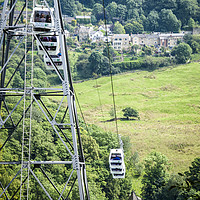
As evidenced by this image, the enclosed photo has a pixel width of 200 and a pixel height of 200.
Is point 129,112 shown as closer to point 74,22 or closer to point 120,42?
point 120,42

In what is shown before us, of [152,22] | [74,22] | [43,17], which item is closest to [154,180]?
[43,17]

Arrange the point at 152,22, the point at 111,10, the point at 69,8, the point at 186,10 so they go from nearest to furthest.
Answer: the point at 152,22
the point at 186,10
the point at 69,8
the point at 111,10

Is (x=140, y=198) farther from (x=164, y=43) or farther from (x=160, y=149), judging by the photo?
(x=164, y=43)

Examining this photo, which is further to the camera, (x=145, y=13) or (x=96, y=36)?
(x=145, y=13)

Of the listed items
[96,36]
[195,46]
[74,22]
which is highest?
[74,22]

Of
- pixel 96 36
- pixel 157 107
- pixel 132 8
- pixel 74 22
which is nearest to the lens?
pixel 157 107

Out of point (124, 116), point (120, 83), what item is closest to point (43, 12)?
point (124, 116)

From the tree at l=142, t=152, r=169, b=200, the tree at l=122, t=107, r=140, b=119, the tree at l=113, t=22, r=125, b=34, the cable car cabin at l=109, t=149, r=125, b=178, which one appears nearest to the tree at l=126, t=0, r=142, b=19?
the tree at l=113, t=22, r=125, b=34
